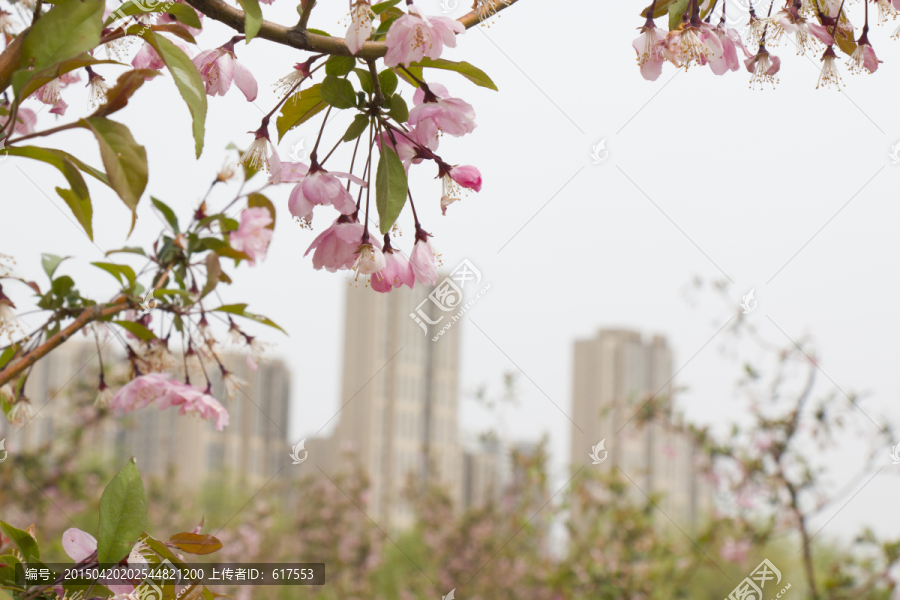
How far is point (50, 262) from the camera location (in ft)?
3.04

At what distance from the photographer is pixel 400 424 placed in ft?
86.0

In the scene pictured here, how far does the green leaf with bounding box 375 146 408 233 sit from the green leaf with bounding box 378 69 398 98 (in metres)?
0.05

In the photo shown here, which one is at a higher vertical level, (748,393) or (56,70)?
(748,393)

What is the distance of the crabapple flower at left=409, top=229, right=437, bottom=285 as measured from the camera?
0.61 metres

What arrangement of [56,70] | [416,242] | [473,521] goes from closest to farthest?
[56,70] → [416,242] → [473,521]

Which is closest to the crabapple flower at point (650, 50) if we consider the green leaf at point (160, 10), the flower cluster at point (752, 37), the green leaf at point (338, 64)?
the flower cluster at point (752, 37)

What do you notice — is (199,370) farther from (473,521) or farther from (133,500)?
(473,521)

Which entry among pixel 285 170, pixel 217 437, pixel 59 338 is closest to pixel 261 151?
pixel 285 170

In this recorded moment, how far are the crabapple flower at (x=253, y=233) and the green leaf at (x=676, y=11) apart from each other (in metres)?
0.67

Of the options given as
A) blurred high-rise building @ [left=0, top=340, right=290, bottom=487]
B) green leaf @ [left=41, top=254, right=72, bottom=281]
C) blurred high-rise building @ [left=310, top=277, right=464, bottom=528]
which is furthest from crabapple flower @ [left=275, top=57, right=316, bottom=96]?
blurred high-rise building @ [left=310, top=277, right=464, bottom=528]

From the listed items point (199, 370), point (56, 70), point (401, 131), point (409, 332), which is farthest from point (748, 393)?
point (409, 332)

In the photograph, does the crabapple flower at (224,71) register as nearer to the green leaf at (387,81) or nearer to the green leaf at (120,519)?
the green leaf at (387,81)

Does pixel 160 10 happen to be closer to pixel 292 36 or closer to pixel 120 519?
pixel 292 36

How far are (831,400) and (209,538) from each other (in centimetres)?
241
